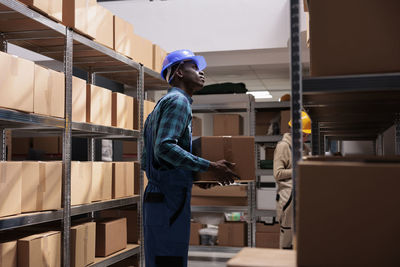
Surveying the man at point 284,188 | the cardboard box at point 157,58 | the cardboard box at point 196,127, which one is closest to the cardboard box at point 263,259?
the man at point 284,188

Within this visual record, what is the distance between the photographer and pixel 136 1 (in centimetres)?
709

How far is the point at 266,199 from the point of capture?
19.5ft

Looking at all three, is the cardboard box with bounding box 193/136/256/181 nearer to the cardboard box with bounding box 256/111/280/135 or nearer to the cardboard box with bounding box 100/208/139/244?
the cardboard box with bounding box 100/208/139/244

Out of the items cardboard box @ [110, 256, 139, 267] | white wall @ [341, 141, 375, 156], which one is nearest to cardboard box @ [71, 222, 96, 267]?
cardboard box @ [110, 256, 139, 267]

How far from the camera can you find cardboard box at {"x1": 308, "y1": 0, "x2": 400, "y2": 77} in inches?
54.4

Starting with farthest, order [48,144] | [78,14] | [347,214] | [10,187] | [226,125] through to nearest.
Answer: [48,144], [226,125], [78,14], [10,187], [347,214]

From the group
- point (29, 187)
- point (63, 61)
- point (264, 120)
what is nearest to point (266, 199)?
point (264, 120)

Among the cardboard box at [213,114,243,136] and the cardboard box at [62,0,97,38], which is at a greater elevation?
the cardboard box at [62,0,97,38]

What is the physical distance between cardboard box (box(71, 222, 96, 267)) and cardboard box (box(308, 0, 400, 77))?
7.91 feet

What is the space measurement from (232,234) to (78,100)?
3.38 metres

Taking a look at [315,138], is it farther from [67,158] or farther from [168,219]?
[67,158]

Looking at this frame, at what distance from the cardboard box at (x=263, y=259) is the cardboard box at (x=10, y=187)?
5.25 ft

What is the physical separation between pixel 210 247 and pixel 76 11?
12.7 feet

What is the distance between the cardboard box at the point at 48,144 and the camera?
23.8ft
